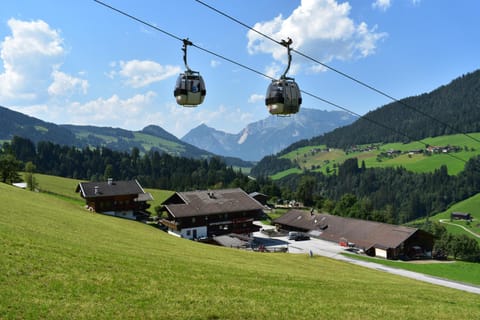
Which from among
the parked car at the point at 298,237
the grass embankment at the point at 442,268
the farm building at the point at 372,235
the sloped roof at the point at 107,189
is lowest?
the grass embankment at the point at 442,268

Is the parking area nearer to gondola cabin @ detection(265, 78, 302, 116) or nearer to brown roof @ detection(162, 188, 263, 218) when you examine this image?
brown roof @ detection(162, 188, 263, 218)

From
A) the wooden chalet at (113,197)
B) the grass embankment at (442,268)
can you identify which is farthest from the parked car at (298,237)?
the wooden chalet at (113,197)

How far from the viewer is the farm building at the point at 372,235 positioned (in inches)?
2731

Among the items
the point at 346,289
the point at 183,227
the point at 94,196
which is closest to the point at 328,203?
the point at 183,227

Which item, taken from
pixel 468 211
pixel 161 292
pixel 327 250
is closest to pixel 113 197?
pixel 327 250

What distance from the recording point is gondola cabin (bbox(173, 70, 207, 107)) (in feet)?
55.0

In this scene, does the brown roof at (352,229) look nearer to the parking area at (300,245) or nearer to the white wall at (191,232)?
the parking area at (300,245)

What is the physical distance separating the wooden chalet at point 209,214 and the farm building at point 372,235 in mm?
17354

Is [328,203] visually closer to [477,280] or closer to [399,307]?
[477,280]

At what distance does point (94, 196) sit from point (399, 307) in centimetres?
6983

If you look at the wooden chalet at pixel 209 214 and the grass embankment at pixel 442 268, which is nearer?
the grass embankment at pixel 442 268

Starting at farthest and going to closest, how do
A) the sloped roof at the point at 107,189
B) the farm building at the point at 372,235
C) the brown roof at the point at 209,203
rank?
the sloped roof at the point at 107,189 < the brown roof at the point at 209,203 < the farm building at the point at 372,235

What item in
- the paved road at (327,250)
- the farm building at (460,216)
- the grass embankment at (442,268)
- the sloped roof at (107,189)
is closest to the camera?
the paved road at (327,250)

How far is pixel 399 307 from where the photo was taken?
17.9m
